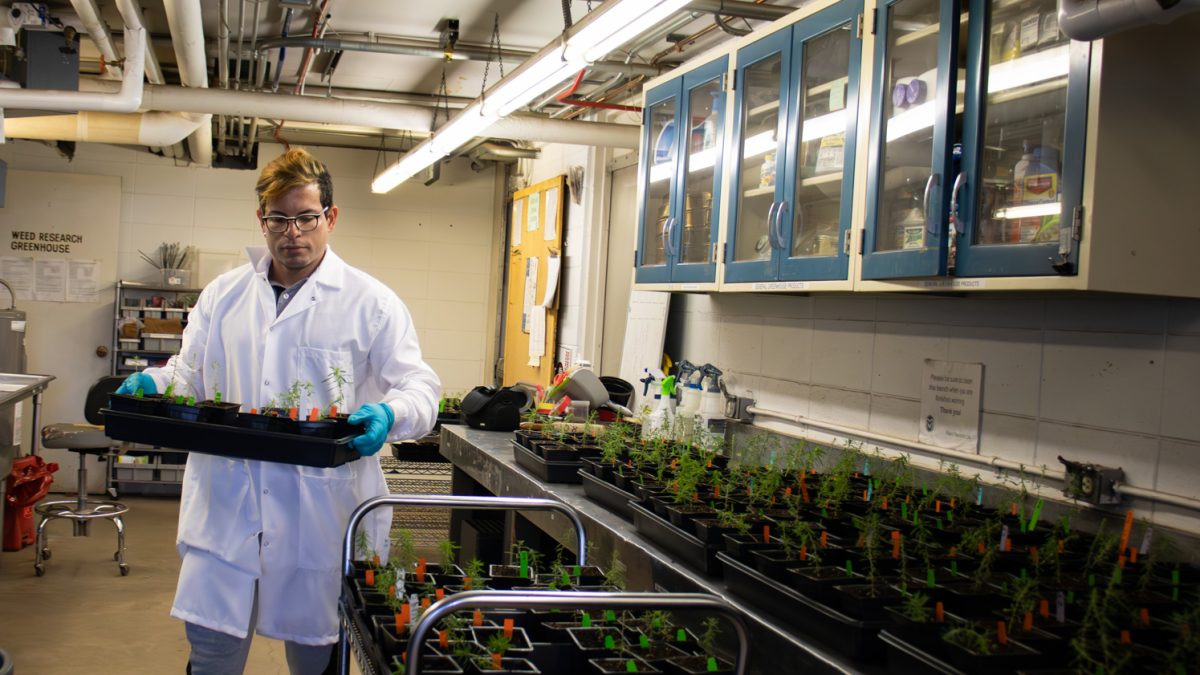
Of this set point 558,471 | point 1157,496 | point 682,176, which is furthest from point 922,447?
point 682,176

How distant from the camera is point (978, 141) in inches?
91.9

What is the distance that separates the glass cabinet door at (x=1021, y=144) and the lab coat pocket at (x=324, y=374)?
155cm

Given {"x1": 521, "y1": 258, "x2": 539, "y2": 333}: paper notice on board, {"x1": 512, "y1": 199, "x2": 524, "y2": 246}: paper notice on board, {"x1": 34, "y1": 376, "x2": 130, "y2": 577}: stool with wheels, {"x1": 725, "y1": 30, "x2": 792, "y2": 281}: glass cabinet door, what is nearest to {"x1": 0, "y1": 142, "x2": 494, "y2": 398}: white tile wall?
{"x1": 512, "y1": 199, "x2": 524, "y2": 246}: paper notice on board

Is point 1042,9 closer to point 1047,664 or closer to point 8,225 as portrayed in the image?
point 1047,664

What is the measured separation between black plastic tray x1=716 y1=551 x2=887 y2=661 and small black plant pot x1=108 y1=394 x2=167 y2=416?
53.9 inches

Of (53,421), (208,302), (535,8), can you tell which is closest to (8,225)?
(53,421)

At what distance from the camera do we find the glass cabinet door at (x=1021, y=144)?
82.4 inches

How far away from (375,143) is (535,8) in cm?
413

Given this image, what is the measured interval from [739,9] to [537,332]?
358 cm

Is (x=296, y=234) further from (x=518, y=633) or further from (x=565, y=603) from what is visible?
(x=565, y=603)

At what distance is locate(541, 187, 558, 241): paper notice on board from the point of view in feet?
22.5

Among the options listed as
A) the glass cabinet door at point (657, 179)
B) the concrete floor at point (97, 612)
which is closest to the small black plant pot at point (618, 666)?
the glass cabinet door at point (657, 179)

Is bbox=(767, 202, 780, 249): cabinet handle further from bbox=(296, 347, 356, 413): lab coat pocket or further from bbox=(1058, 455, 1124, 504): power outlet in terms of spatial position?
bbox=(296, 347, 356, 413): lab coat pocket

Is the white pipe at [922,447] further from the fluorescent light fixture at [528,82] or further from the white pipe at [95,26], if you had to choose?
the white pipe at [95,26]
